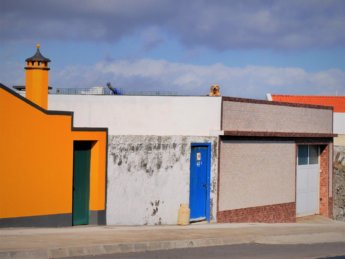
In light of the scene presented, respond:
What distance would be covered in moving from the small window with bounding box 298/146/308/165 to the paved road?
11603 millimetres

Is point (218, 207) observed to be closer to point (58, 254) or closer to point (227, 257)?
point (227, 257)

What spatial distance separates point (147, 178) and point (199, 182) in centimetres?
237

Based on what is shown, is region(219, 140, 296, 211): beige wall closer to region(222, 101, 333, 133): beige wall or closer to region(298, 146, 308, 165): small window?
region(222, 101, 333, 133): beige wall

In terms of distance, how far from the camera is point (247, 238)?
1842 centimetres

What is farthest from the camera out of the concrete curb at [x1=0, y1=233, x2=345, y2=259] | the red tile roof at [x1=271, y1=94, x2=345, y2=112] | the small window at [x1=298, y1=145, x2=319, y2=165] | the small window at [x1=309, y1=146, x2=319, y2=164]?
the red tile roof at [x1=271, y1=94, x2=345, y2=112]

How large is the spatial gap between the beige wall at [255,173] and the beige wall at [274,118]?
0.61 meters

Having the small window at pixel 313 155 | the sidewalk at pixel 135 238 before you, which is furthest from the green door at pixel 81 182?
the small window at pixel 313 155

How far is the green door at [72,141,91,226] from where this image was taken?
19.4 m

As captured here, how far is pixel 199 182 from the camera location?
22516 mm

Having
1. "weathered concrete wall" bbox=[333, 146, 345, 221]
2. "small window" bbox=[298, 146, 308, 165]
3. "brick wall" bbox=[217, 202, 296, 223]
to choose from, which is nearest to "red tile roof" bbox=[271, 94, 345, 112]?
"weathered concrete wall" bbox=[333, 146, 345, 221]

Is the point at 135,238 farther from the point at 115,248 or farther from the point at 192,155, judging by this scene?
the point at 192,155

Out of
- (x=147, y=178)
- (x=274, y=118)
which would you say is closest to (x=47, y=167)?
(x=147, y=178)

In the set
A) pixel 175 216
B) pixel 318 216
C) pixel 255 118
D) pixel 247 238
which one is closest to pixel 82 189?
pixel 175 216

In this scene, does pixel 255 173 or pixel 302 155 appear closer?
pixel 255 173
